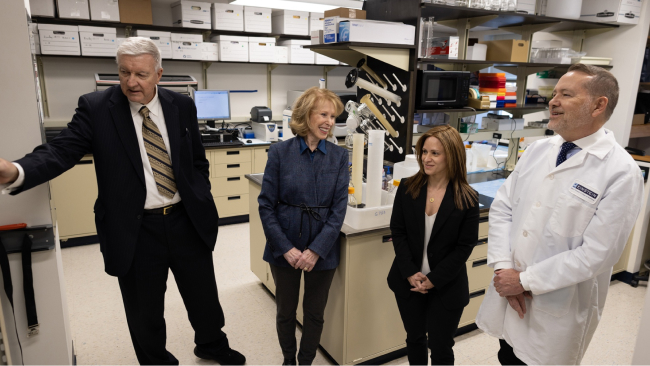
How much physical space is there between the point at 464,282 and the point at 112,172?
1500 mm

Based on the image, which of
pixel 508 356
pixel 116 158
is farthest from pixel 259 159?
pixel 508 356

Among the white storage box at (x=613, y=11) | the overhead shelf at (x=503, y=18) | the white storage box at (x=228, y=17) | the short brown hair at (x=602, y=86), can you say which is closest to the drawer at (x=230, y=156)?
the white storage box at (x=228, y=17)

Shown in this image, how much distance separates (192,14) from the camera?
A: 4211mm

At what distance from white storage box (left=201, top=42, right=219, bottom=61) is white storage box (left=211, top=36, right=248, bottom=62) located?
0.16ft

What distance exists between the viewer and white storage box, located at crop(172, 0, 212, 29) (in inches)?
164

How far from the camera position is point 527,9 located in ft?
10.0

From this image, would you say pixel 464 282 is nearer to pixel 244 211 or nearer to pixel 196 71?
pixel 244 211

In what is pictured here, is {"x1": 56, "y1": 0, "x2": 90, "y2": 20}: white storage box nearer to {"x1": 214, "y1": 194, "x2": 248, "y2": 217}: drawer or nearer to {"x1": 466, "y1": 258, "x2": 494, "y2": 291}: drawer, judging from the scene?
{"x1": 214, "y1": 194, "x2": 248, "y2": 217}: drawer

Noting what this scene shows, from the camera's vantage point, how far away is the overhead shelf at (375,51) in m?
2.43

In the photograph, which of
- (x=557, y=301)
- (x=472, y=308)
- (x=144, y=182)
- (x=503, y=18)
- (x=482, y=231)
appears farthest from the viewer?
(x=503, y=18)

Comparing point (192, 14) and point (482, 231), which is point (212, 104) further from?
point (482, 231)

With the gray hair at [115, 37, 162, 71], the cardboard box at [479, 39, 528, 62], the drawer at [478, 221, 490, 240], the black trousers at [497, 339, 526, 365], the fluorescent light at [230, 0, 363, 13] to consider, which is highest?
the fluorescent light at [230, 0, 363, 13]

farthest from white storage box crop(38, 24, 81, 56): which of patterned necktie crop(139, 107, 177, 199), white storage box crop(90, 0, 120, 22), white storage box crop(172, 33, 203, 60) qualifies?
patterned necktie crop(139, 107, 177, 199)

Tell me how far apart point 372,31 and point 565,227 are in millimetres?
1526
